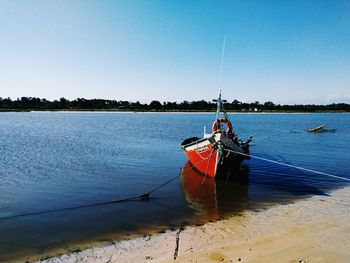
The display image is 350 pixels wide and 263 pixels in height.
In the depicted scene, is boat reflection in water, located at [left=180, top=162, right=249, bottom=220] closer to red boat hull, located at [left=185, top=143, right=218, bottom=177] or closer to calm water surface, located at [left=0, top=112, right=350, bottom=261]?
calm water surface, located at [left=0, top=112, right=350, bottom=261]

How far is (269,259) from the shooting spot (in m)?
7.79

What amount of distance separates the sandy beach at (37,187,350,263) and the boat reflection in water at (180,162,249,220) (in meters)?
A: 1.33

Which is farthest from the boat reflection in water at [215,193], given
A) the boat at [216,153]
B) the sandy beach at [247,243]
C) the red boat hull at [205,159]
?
the sandy beach at [247,243]

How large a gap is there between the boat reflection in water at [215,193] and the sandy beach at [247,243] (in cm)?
133

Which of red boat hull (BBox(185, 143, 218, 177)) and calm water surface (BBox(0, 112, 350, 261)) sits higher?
red boat hull (BBox(185, 143, 218, 177))

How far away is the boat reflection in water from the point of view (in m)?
13.2

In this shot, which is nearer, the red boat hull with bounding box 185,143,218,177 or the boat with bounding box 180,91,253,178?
the boat with bounding box 180,91,253,178

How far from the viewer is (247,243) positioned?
9117 mm

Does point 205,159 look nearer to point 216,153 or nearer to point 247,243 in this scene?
point 216,153

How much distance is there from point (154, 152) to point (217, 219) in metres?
18.2

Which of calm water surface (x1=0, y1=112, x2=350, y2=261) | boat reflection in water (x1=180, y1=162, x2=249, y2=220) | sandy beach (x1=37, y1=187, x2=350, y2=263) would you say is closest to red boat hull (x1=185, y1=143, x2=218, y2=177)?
boat reflection in water (x1=180, y1=162, x2=249, y2=220)

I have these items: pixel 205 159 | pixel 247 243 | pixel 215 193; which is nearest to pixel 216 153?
pixel 205 159

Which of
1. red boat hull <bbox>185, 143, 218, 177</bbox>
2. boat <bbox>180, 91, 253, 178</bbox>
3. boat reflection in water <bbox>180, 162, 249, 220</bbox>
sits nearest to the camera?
boat reflection in water <bbox>180, 162, 249, 220</bbox>

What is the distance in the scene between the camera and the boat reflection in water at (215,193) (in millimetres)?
13250
